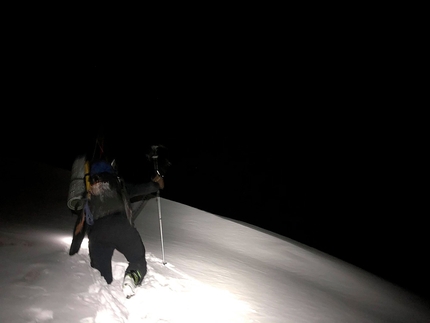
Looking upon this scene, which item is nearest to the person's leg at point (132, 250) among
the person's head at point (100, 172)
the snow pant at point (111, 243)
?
the snow pant at point (111, 243)

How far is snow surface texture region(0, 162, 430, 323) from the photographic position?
3.39m

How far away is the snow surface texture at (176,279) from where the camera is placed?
3.39 meters

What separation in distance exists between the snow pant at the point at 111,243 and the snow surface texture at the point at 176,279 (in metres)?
0.16

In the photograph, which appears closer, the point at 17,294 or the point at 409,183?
the point at 17,294

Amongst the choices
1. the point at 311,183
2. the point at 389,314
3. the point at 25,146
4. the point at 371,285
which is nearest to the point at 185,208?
the point at 371,285

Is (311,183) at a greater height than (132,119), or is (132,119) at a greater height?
(132,119)

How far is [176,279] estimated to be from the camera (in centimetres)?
459

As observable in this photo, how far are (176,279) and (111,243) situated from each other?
3.80 feet

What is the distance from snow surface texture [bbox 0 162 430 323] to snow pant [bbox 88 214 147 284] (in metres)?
0.16

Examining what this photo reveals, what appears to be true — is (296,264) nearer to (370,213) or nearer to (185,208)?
(185,208)

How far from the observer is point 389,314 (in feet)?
22.1

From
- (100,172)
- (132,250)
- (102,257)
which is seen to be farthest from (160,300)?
(100,172)

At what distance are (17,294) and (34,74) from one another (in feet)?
94.6

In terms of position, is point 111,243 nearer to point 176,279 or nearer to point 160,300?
point 160,300
